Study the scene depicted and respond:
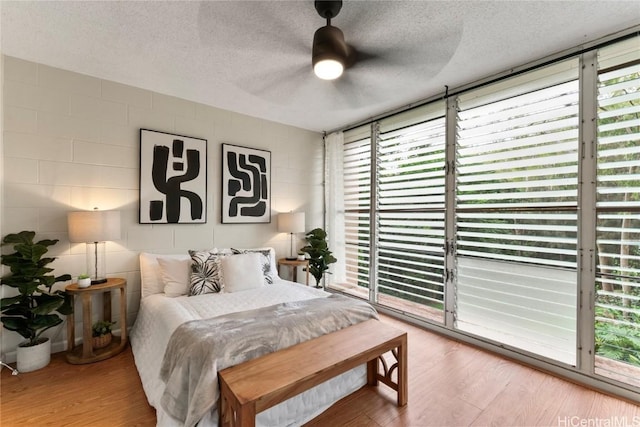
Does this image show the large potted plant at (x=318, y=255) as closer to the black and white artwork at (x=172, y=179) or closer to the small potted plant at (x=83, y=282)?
the black and white artwork at (x=172, y=179)

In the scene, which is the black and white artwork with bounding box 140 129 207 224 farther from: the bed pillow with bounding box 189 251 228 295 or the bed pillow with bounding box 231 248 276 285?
the bed pillow with bounding box 231 248 276 285

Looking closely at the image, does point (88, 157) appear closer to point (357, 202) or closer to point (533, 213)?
point (357, 202)

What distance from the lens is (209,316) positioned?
6.84ft

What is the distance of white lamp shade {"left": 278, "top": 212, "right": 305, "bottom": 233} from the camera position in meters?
3.77

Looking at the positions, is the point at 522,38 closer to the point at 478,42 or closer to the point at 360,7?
the point at 478,42

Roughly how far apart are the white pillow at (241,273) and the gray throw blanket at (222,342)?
2.05 feet

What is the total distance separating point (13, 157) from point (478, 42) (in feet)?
12.9

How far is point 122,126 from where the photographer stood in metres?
2.85

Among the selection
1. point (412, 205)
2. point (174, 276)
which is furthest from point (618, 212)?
point (174, 276)

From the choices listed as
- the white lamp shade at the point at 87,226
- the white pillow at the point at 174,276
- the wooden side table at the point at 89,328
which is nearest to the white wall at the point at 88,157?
the wooden side table at the point at 89,328

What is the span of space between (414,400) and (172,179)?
Answer: 3091 millimetres

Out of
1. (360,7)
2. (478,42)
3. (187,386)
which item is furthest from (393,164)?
(187,386)

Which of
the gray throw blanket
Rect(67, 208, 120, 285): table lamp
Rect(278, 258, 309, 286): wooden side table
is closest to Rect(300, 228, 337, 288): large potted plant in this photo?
Rect(278, 258, 309, 286): wooden side table

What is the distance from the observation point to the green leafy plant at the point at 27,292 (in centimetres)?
216
